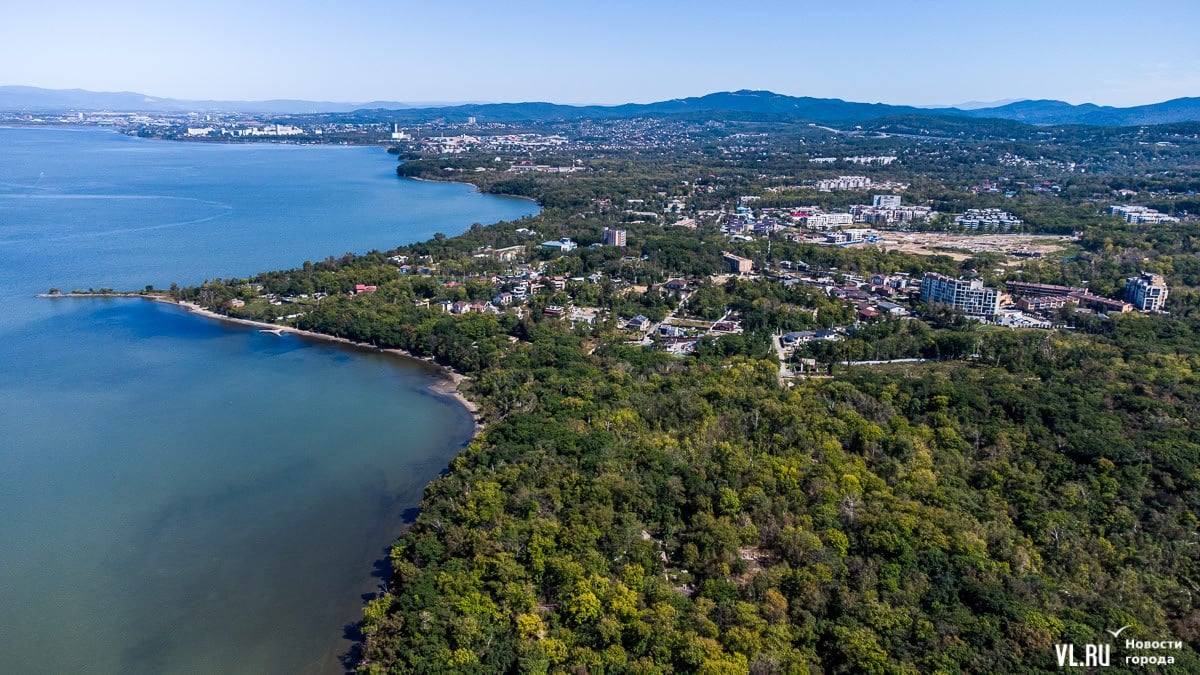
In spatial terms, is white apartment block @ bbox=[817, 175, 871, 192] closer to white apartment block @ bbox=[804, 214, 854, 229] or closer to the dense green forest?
white apartment block @ bbox=[804, 214, 854, 229]

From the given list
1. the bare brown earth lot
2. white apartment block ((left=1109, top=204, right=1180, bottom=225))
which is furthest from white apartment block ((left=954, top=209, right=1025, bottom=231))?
white apartment block ((left=1109, top=204, right=1180, bottom=225))

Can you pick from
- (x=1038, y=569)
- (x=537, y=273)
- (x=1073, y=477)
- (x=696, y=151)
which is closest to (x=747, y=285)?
(x=537, y=273)

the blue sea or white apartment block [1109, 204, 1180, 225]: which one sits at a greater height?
white apartment block [1109, 204, 1180, 225]

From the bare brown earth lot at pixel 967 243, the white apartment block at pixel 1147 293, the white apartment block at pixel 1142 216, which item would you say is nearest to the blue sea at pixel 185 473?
the white apartment block at pixel 1147 293

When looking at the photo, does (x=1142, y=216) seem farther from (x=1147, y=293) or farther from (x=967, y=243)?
(x=1147, y=293)

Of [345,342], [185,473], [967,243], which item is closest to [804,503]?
[185,473]
